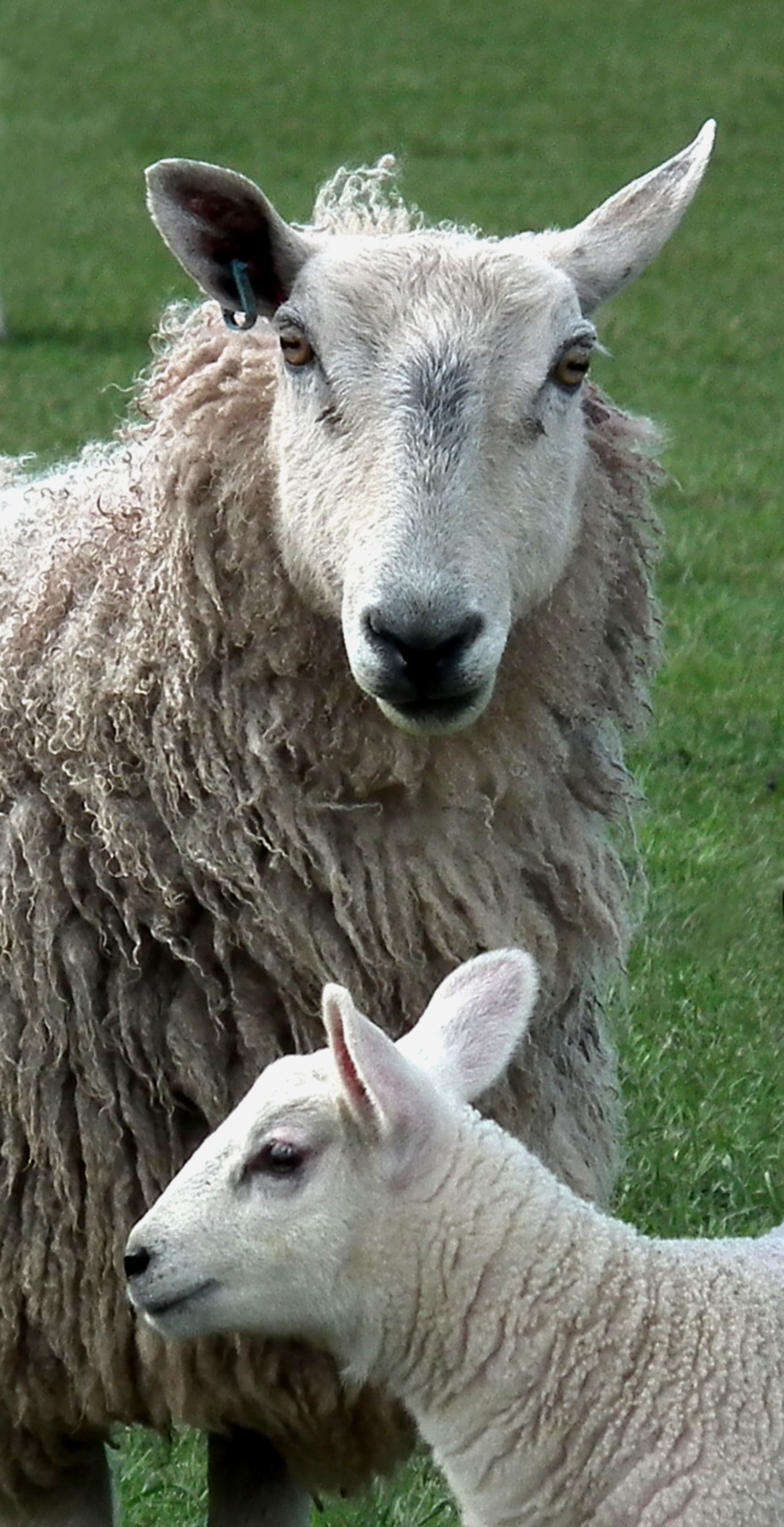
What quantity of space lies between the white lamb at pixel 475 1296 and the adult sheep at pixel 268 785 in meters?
0.60

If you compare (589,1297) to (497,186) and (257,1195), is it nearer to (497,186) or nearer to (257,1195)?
(257,1195)

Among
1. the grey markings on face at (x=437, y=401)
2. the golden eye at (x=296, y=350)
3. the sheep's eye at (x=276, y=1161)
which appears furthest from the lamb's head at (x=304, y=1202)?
the golden eye at (x=296, y=350)

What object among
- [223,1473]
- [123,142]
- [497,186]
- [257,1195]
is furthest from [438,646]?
[123,142]

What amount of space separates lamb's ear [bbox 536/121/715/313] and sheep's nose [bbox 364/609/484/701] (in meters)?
0.75

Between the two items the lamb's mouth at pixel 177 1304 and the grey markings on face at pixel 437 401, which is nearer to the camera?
the lamb's mouth at pixel 177 1304

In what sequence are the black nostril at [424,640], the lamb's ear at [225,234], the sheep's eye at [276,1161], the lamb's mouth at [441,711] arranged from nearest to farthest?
1. the sheep's eye at [276,1161]
2. the black nostril at [424,640]
3. the lamb's mouth at [441,711]
4. the lamb's ear at [225,234]

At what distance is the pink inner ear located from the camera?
113 inches

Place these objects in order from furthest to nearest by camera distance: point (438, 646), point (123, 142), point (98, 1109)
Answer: point (123, 142) → point (98, 1109) → point (438, 646)

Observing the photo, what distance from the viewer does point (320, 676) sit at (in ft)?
12.1

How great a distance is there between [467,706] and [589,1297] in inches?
30.9

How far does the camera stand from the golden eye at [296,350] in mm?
3623

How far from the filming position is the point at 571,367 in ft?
12.1

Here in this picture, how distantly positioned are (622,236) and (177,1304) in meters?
1.75

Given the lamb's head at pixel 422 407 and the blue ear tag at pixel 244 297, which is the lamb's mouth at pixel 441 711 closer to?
the lamb's head at pixel 422 407
